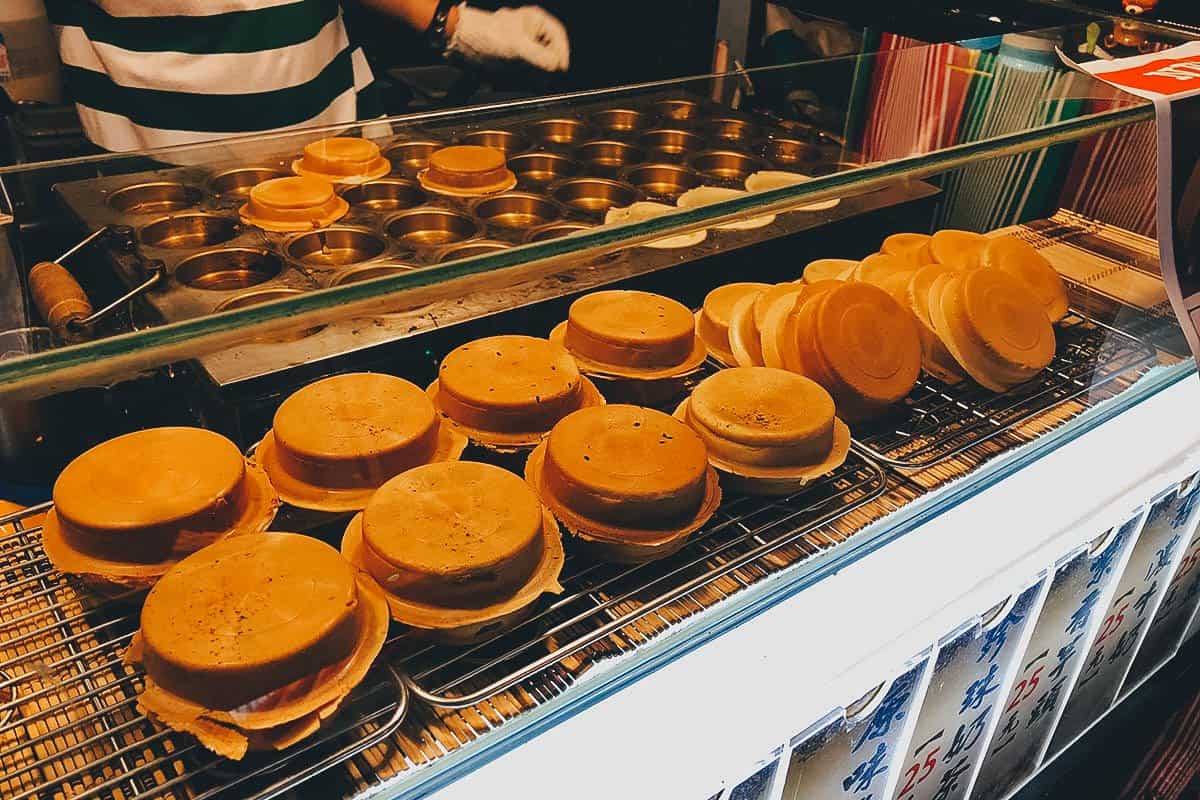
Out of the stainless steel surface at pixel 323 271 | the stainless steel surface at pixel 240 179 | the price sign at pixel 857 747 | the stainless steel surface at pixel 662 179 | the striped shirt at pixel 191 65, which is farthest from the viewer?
the striped shirt at pixel 191 65

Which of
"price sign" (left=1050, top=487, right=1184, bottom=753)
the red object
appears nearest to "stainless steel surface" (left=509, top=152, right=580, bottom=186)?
"price sign" (left=1050, top=487, right=1184, bottom=753)

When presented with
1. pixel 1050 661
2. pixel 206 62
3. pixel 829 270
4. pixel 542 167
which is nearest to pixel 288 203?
pixel 542 167

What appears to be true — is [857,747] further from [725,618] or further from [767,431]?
[767,431]

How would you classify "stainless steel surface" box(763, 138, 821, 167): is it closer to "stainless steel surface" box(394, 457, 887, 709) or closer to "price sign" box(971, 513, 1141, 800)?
"stainless steel surface" box(394, 457, 887, 709)

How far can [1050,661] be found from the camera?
1.91 m

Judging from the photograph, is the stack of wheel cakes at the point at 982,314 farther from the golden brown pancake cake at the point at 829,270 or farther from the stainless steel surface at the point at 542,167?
the stainless steel surface at the point at 542,167

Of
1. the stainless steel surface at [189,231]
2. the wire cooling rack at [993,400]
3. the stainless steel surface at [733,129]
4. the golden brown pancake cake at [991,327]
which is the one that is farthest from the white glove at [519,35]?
the wire cooling rack at [993,400]

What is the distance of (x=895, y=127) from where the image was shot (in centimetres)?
193

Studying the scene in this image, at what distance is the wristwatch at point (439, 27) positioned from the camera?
11.5 ft

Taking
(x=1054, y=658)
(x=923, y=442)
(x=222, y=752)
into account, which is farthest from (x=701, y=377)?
(x=222, y=752)

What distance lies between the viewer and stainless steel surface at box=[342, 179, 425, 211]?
228 cm

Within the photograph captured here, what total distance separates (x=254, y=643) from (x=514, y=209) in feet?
5.18

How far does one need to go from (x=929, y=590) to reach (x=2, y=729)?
1328 millimetres

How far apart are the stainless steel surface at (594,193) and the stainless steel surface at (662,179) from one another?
84 millimetres
